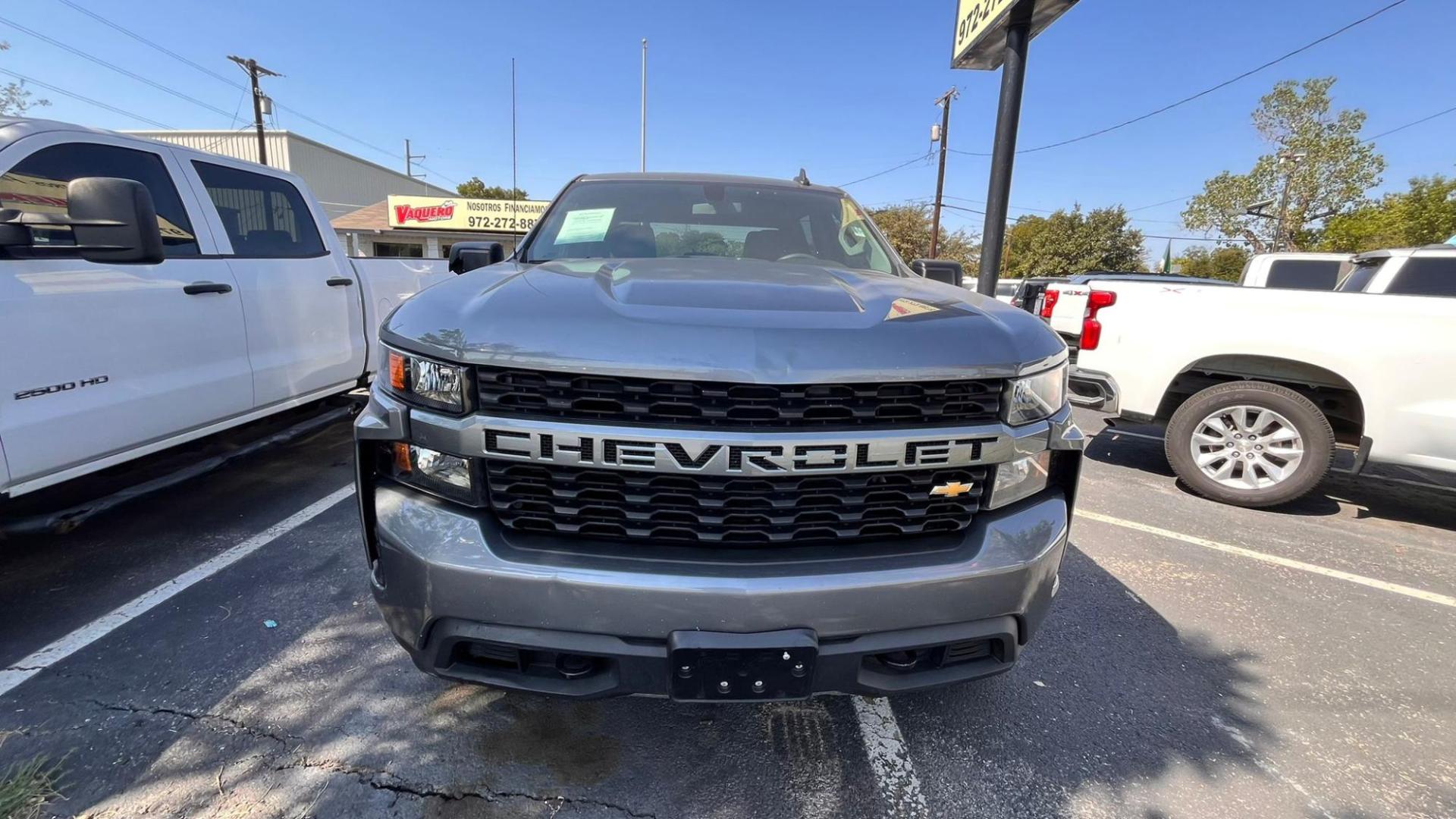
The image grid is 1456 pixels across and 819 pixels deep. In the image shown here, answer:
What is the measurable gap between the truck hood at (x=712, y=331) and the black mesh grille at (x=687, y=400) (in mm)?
40

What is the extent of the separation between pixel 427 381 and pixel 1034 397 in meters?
1.59

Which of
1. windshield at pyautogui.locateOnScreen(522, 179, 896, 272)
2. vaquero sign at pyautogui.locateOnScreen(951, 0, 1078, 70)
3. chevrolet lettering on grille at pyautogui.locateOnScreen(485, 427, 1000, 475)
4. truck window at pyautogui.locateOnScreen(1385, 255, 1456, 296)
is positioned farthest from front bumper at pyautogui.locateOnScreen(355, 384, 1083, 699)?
vaquero sign at pyautogui.locateOnScreen(951, 0, 1078, 70)

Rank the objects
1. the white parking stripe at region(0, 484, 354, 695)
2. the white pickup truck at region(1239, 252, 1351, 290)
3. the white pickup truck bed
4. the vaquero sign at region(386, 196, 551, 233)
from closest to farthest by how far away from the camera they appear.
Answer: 1. the white parking stripe at region(0, 484, 354, 695)
2. the white pickup truck bed
3. the white pickup truck at region(1239, 252, 1351, 290)
4. the vaquero sign at region(386, 196, 551, 233)

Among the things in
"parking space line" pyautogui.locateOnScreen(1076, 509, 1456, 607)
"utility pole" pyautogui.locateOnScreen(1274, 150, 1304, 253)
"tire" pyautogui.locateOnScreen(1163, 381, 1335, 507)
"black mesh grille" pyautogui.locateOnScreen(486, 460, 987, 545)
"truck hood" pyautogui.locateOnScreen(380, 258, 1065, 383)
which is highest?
"utility pole" pyautogui.locateOnScreen(1274, 150, 1304, 253)

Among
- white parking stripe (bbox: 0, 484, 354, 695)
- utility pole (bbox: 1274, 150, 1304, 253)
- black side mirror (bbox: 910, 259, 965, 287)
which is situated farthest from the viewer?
utility pole (bbox: 1274, 150, 1304, 253)

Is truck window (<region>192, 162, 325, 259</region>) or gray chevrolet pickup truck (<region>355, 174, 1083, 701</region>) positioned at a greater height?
truck window (<region>192, 162, 325, 259</region>)

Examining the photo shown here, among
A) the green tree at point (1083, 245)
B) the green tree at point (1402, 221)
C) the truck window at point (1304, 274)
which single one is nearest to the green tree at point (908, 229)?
the green tree at point (1083, 245)

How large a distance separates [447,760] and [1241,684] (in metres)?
2.96

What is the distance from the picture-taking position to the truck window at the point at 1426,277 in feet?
15.6

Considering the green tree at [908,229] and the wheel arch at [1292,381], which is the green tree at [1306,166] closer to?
the green tree at [908,229]

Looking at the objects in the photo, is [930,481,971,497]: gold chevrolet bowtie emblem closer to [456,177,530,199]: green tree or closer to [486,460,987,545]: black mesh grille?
[486,460,987,545]: black mesh grille

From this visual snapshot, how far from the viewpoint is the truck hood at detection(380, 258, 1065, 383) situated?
5.00 feet

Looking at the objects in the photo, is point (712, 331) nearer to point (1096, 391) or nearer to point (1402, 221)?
point (1096, 391)

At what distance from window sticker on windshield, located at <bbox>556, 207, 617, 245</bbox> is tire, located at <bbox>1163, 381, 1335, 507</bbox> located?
4492 mm
